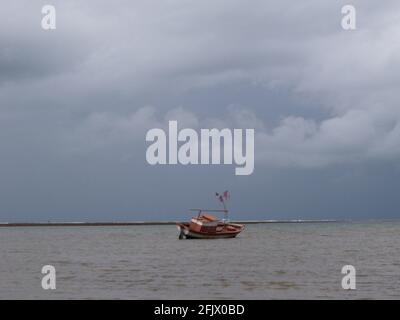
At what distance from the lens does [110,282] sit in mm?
42281

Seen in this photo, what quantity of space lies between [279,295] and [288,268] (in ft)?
60.1

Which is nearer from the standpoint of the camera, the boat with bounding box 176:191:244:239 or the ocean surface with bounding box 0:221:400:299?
the ocean surface with bounding box 0:221:400:299

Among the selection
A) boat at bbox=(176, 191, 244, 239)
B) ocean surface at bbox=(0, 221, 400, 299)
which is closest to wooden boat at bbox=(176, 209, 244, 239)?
boat at bbox=(176, 191, 244, 239)

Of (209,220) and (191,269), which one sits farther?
(209,220)

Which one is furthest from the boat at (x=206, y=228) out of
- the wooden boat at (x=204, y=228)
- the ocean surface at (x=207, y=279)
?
the ocean surface at (x=207, y=279)

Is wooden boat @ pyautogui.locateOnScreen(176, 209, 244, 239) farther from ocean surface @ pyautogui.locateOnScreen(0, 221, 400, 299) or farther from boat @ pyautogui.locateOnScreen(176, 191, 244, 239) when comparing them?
ocean surface @ pyautogui.locateOnScreen(0, 221, 400, 299)

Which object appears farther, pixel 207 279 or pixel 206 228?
pixel 206 228

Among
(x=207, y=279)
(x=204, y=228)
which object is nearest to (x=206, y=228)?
(x=204, y=228)

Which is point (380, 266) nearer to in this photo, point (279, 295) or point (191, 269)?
point (191, 269)

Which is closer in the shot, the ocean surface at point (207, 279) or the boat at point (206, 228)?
the ocean surface at point (207, 279)

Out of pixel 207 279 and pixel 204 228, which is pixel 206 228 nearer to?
pixel 204 228

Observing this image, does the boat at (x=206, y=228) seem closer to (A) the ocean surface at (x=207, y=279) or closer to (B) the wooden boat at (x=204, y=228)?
(B) the wooden boat at (x=204, y=228)

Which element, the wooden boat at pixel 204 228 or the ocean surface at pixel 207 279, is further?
the wooden boat at pixel 204 228
